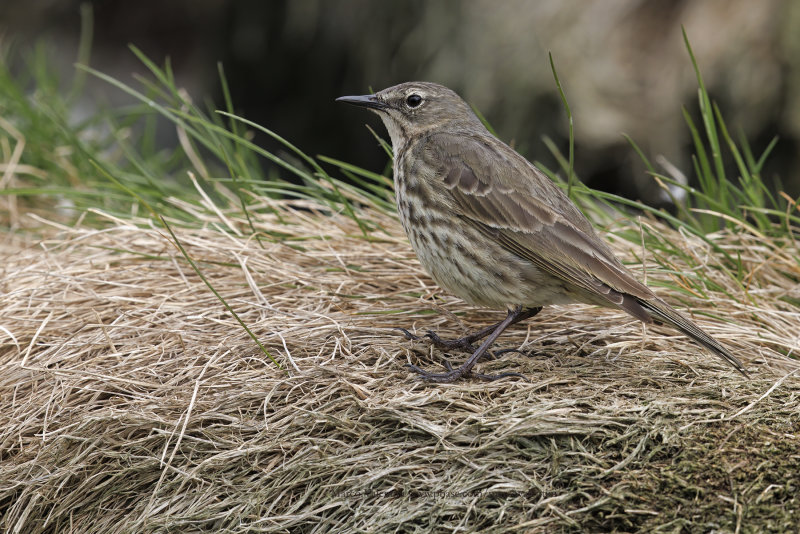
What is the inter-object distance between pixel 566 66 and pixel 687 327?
4288 mm

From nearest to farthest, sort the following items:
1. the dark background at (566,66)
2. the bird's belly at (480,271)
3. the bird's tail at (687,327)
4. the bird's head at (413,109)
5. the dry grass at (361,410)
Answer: the dry grass at (361,410)
the bird's tail at (687,327)
the bird's belly at (480,271)
the bird's head at (413,109)
the dark background at (566,66)

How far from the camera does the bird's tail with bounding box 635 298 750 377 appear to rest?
9.90 feet

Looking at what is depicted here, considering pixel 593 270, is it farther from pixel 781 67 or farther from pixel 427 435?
pixel 781 67

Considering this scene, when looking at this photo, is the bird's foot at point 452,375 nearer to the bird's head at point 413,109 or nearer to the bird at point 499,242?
the bird at point 499,242

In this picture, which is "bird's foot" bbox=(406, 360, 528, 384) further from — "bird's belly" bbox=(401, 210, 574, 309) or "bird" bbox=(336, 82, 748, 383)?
"bird's belly" bbox=(401, 210, 574, 309)

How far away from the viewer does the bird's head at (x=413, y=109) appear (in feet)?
13.5

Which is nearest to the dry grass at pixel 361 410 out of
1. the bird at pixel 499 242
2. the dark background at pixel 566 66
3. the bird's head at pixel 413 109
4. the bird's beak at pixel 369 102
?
the bird at pixel 499 242

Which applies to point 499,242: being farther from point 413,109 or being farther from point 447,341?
point 413,109

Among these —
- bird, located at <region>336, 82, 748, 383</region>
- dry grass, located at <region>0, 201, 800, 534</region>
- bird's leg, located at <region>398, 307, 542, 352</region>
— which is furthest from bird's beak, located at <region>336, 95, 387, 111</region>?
bird's leg, located at <region>398, 307, 542, 352</region>

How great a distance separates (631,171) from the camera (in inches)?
280

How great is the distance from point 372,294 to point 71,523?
1.58m

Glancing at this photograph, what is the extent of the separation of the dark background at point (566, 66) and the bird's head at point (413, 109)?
2.33 metres

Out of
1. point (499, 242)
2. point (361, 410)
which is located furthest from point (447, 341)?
point (361, 410)

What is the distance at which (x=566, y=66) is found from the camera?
22.8 ft
